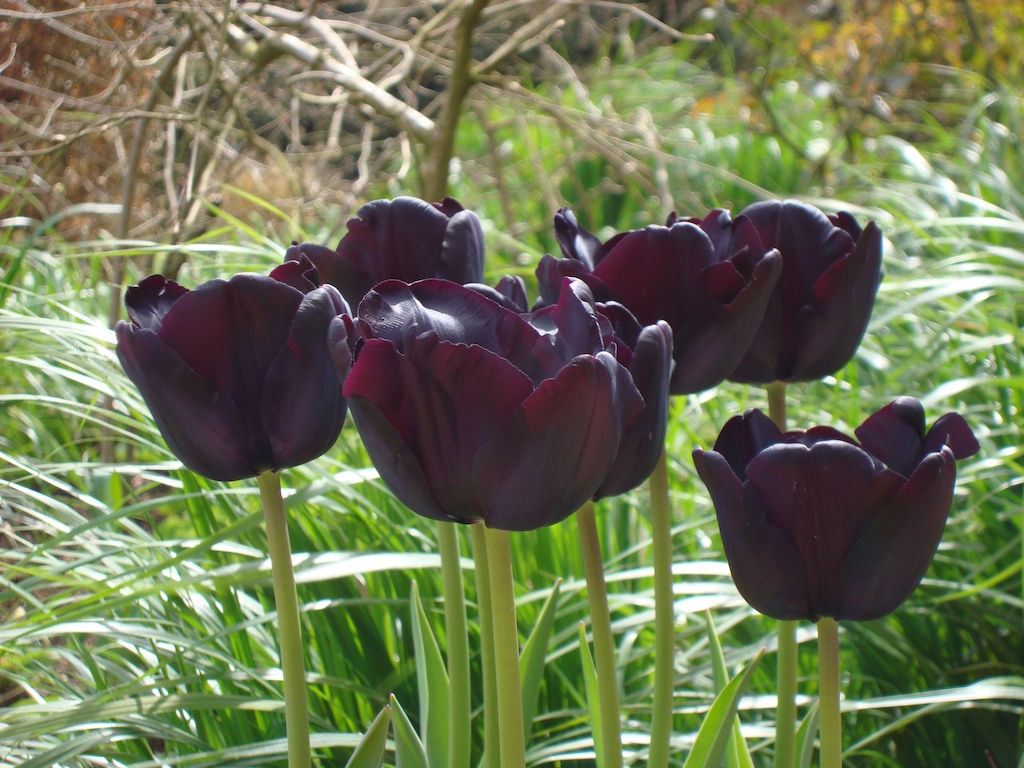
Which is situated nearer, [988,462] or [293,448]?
[293,448]

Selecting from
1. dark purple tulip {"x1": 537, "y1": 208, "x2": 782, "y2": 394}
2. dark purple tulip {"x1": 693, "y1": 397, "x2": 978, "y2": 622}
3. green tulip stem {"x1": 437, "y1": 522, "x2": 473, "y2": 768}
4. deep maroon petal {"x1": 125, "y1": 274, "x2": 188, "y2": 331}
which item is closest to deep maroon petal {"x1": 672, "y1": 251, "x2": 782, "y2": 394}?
dark purple tulip {"x1": 537, "y1": 208, "x2": 782, "y2": 394}

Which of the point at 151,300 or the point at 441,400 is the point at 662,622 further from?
the point at 151,300

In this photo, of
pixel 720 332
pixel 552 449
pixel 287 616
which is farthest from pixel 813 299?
pixel 287 616

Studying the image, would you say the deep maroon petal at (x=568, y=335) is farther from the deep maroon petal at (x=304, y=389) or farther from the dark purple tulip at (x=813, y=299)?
the dark purple tulip at (x=813, y=299)

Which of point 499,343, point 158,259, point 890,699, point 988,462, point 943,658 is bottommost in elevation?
point 943,658

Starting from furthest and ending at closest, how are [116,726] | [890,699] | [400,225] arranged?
1. [890,699]
2. [116,726]
3. [400,225]

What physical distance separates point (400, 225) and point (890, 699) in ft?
2.42

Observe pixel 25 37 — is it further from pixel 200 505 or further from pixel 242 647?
pixel 242 647

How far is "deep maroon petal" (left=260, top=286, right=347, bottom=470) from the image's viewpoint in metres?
0.59

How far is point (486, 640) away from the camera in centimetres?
79

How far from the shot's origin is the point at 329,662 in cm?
112

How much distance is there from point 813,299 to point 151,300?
0.48 metres

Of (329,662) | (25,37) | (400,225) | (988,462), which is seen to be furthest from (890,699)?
(25,37)

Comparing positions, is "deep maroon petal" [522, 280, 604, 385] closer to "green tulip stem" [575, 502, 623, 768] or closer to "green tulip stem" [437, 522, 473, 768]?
"green tulip stem" [575, 502, 623, 768]
